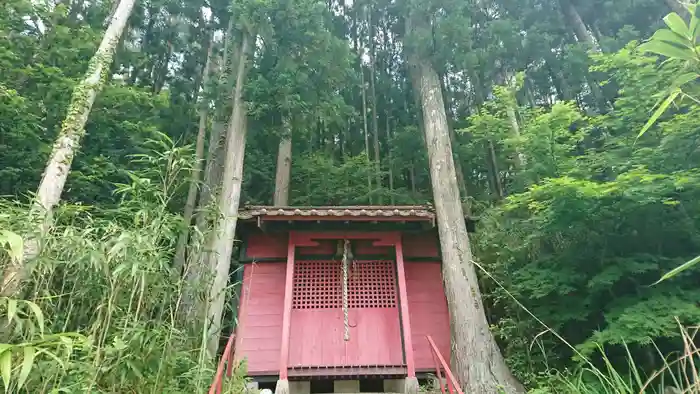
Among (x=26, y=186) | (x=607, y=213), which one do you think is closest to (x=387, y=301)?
(x=607, y=213)

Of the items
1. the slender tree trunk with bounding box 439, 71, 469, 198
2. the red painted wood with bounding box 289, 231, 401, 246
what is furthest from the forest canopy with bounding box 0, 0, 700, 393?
the red painted wood with bounding box 289, 231, 401, 246

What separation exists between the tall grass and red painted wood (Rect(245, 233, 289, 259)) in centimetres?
306

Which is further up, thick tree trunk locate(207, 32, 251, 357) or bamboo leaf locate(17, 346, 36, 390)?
thick tree trunk locate(207, 32, 251, 357)

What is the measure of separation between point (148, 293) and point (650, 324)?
4091mm

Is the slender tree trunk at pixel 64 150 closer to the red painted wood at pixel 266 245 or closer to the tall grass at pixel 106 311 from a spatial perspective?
the tall grass at pixel 106 311

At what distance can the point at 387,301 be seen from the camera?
545 centimetres

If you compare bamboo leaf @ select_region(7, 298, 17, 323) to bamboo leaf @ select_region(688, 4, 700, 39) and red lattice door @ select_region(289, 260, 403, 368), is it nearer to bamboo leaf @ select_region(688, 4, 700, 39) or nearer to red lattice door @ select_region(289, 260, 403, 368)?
bamboo leaf @ select_region(688, 4, 700, 39)

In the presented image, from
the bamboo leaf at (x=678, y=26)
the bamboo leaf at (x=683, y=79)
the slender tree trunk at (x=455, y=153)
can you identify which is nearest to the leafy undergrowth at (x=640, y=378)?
the bamboo leaf at (x=683, y=79)

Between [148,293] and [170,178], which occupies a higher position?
[170,178]

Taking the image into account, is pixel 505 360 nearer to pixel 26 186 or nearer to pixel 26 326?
pixel 26 326

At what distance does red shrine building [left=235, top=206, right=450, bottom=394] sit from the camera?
503 cm

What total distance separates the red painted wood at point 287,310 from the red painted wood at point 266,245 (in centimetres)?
26

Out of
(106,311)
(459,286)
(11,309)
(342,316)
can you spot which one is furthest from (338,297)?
(11,309)

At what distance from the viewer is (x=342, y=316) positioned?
5.30m
